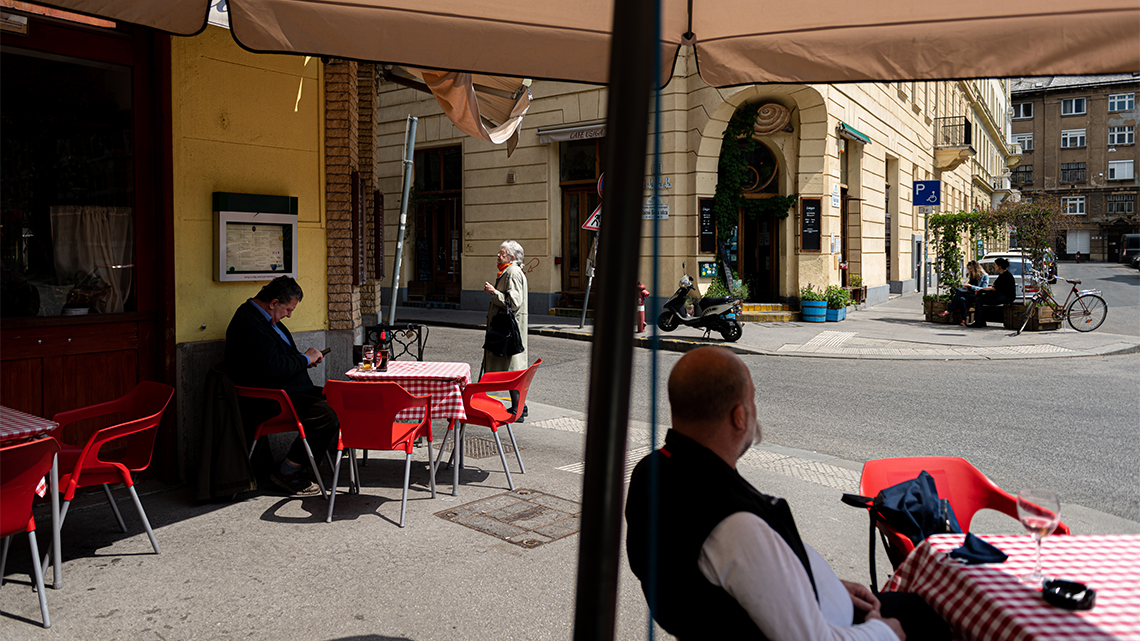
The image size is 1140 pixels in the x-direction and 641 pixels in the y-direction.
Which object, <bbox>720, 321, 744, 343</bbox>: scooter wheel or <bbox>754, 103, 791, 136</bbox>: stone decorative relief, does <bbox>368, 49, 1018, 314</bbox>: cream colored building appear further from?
<bbox>720, 321, 744, 343</bbox>: scooter wheel

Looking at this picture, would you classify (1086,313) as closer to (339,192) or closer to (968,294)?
(968,294)

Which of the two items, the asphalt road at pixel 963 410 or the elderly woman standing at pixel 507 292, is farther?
the elderly woman standing at pixel 507 292

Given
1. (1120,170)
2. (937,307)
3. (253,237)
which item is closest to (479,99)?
(253,237)

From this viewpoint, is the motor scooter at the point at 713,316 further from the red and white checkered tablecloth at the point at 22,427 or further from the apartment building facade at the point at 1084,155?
the apartment building facade at the point at 1084,155

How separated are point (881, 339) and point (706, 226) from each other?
15.5ft

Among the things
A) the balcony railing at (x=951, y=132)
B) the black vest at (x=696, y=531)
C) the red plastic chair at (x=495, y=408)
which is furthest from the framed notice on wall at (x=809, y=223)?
the black vest at (x=696, y=531)

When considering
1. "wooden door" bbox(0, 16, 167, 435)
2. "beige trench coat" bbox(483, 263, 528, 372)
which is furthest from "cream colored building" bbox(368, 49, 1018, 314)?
"wooden door" bbox(0, 16, 167, 435)

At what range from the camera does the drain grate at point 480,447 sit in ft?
22.5

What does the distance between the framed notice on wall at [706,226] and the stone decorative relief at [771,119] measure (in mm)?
2245

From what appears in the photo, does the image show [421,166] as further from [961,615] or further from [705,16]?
[961,615]

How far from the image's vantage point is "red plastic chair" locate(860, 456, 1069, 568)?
3.35 metres

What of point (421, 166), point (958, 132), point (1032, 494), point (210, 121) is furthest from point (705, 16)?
point (958, 132)

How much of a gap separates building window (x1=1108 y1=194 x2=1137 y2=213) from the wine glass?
80.4 meters

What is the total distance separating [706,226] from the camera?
17.7 meters
